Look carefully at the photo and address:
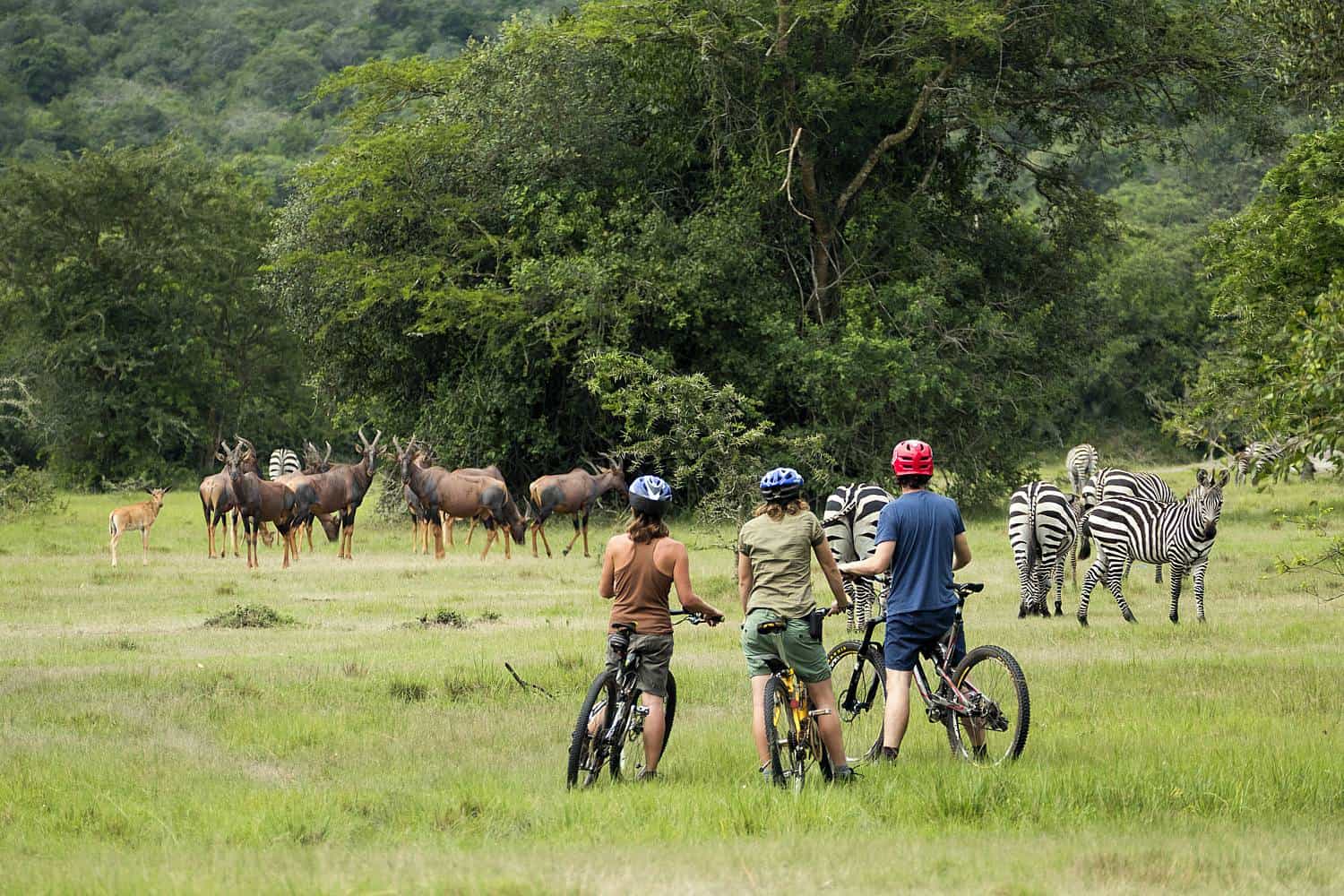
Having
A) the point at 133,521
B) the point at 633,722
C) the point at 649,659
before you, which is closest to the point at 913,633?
the point at 649,659

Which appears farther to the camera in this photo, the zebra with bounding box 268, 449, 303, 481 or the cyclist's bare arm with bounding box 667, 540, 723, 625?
the zebra with bounding box 268, 449, 303, 481

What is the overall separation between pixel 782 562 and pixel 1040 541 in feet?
35.5

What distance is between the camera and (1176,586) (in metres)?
17.8

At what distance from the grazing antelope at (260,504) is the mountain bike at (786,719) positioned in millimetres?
18446

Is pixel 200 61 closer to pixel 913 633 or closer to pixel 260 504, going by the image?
pixel 260 504

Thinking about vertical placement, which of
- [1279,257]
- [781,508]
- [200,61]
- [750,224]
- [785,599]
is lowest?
[785,599]

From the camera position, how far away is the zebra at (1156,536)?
1778cm

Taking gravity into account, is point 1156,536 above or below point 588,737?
above

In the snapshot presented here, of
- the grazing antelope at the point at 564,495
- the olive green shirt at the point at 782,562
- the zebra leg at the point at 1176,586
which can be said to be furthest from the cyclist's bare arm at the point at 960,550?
the grazing antelope at the point at 564,495

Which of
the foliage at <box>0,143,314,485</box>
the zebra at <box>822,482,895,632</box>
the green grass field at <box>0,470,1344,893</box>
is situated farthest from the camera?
the foliage at <box>0,143,314,485</box>

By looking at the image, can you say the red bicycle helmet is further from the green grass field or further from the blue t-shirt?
the green grass field

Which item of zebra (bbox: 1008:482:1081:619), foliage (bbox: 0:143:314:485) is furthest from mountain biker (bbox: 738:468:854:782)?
foliage (bbox: 0:143:314:485)

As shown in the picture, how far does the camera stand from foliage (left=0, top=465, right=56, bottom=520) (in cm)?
3538

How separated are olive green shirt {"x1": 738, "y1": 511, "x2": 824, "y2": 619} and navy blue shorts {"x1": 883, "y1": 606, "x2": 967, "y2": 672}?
59 cm
